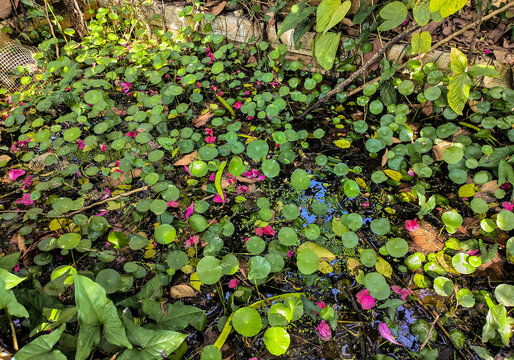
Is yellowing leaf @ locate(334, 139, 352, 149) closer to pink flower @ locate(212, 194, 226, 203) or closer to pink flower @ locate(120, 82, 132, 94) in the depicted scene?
pink flower @ locate(212, 194, 226, 203)

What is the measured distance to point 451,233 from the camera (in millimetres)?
1575

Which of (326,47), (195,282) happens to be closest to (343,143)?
(326,47)

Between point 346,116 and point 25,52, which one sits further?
point 25,52

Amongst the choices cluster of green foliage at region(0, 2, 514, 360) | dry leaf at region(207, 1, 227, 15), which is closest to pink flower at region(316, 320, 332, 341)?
cluster of green foliage at region(0, 2, 514, 360)

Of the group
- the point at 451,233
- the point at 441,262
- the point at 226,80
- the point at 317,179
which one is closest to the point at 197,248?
the point at 317,179

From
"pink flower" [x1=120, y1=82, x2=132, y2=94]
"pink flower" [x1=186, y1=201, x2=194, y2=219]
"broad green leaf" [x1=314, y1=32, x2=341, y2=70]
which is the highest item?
"broad green leaf" [x1=314, y1=32, x2=341, y2=70]

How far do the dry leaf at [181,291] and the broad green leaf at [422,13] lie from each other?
1.74 meters

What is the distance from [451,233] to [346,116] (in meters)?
1.07

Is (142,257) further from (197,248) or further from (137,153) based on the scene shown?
(137,153)

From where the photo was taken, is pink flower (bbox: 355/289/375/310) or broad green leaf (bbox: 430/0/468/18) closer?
broad green leaf (bbox: 430/0/468/18)

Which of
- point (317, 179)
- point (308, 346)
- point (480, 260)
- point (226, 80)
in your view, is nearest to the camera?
point (308, 346)

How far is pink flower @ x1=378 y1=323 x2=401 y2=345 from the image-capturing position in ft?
4.10

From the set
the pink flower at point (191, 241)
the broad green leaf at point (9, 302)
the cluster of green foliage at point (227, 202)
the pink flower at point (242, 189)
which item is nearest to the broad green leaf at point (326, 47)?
the cluster of green foliage at point (227, 202)

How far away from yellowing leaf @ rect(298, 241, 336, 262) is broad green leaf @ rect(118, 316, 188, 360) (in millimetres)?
734
